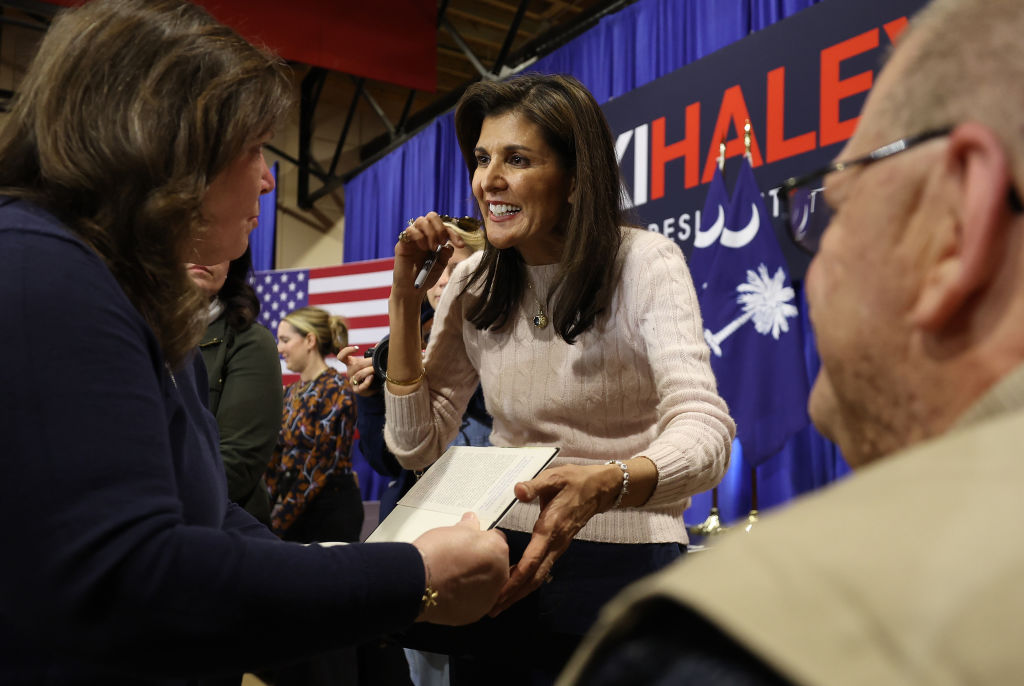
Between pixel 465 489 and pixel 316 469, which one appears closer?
pixel 465 489

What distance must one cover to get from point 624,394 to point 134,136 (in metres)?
0.85

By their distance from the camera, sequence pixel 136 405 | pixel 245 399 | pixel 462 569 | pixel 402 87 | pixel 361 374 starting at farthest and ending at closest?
pixel 402 87 → pixel 245 399 → pixel 361 374 → pixel 462 569 → pixel 136 405

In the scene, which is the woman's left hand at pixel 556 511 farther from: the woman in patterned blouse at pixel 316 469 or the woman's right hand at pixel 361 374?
the woman in patterned blouse at pixel 316 469

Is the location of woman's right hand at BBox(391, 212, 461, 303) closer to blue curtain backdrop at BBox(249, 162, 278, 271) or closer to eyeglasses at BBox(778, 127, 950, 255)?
eyeglasses at BBox(778, 127, 950, 255)

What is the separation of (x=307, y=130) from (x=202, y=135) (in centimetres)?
860

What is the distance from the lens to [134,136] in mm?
894

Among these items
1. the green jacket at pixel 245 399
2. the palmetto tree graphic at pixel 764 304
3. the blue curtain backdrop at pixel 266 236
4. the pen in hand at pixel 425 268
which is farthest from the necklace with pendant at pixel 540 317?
the blue curtain backdrop at pixel 266 236

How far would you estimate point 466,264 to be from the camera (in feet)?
5.68

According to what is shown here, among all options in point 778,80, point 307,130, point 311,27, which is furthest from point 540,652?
point 307,130

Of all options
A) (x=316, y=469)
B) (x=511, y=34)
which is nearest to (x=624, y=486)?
(x=316, y=469)

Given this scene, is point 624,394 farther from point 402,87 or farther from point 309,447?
point 402,87

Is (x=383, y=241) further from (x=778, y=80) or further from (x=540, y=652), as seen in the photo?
(x=540, y=652)

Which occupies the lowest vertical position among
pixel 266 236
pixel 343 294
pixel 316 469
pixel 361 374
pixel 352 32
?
pixel 316 469

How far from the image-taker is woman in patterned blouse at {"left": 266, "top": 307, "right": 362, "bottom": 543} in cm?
334
